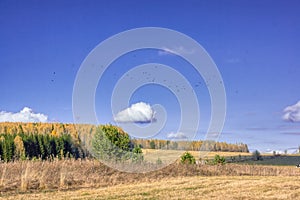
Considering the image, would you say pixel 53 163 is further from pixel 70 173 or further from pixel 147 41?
pixel 147 41

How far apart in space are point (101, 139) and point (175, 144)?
198 inches

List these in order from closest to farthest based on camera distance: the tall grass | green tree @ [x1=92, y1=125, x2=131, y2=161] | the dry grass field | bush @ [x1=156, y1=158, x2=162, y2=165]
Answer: the dry grass field → the tall grass → bush @ [x1=156, y1=158, x2=162, y2=165] → green tree @ [x1=92, y1=125, x2=131, y2=161]

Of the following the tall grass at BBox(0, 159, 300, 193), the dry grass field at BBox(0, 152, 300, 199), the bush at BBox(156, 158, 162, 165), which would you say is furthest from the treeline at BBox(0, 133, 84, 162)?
the dry grass field at BBox(0, 152, 300, 199)

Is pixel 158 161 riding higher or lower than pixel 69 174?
higher

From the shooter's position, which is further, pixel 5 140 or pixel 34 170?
pixel 5 140

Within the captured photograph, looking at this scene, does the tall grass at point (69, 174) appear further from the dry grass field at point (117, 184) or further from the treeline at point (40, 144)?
the treeline at point (40, 144)

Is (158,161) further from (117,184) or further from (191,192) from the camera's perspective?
(191,192)

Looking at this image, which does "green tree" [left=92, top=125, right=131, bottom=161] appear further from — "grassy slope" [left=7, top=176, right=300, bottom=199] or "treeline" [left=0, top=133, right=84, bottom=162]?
"treeline" [left=0, top=133, right=84, bottom=162]

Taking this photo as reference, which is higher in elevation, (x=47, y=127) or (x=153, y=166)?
(x=47, y=127)

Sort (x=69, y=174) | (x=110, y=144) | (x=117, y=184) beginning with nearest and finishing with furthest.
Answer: (x=117, y=184)
(x=69, y=174)
(x=110, y=144)

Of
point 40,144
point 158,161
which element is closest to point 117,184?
point 158,161

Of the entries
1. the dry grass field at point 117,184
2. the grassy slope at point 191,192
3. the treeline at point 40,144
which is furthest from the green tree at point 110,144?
the treeline at point 40,144

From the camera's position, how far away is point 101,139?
22172 millimetres

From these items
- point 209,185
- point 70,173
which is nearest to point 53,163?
point 70,173
